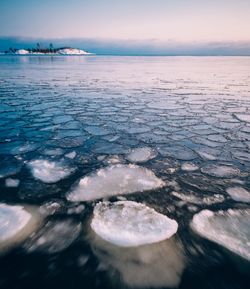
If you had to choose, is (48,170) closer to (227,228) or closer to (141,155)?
(141,155)

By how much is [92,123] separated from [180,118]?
4.96 ft

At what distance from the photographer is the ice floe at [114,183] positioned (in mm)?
1791

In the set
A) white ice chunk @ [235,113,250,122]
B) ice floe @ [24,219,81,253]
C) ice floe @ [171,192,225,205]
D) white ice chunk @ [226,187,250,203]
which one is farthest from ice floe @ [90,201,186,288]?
white ice chunk @ [235,113,250,122]

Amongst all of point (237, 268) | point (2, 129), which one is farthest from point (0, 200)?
point (2, 129)

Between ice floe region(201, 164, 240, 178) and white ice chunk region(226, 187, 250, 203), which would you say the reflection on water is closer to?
white ice chunk region(226, 187, 250, 203)

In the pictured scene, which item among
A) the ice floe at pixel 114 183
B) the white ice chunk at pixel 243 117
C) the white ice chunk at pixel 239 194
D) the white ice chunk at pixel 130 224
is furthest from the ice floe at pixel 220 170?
the white ice chunk at pixel 243 117

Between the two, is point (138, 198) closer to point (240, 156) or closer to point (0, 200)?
point (0, 200)

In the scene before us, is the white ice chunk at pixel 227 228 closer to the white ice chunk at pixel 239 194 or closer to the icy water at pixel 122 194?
the icy water at pixel 122 194

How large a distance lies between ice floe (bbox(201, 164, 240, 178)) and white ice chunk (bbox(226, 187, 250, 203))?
0.72ft

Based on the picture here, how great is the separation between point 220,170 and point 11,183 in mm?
1893

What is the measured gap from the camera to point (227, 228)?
4.71 ft

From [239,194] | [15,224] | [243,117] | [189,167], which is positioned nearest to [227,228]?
[239,194]

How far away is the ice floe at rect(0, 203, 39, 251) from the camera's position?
52.2 inches

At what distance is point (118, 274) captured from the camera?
113 centimetres
